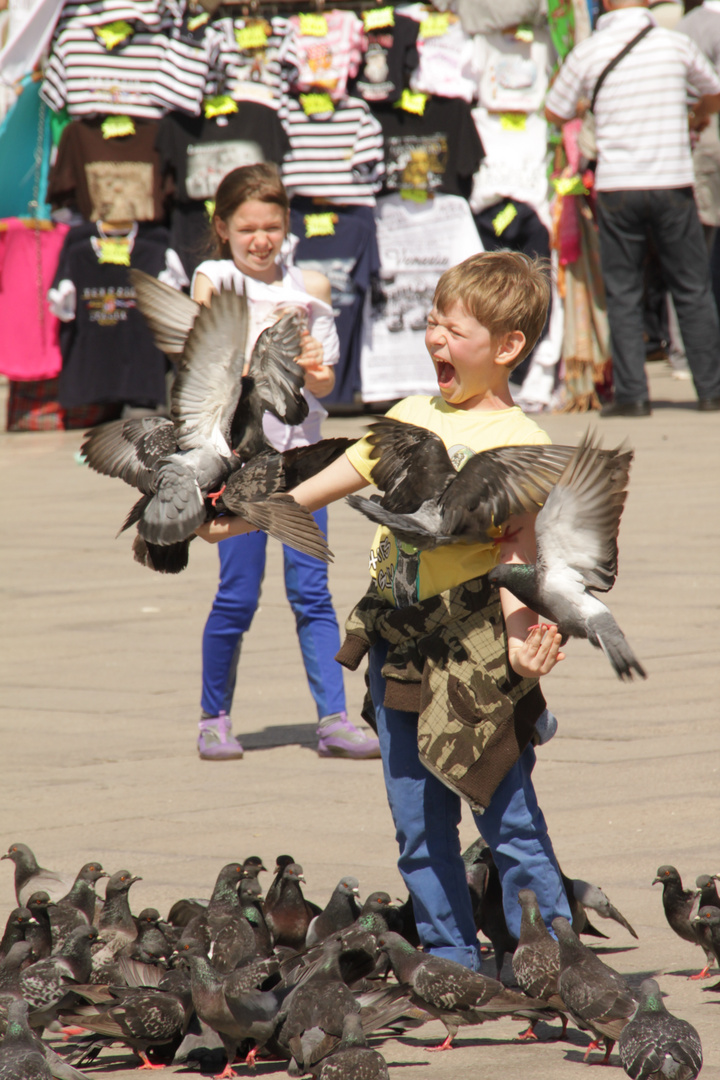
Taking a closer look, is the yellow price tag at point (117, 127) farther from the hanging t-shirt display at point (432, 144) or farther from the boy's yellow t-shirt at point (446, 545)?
the boy's yellow t-shirt at point (446, 545)

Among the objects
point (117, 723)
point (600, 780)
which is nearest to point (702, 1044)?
point (600, 780)

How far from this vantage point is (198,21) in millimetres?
13617

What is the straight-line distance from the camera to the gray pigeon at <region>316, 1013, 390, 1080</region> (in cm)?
298

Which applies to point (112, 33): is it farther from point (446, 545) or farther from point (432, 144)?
point (446, 545)

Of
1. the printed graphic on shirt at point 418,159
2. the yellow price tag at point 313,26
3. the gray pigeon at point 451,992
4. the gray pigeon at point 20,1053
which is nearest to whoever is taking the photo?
the gray pigeon at point 20,1053

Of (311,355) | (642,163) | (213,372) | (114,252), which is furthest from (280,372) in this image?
(114,252)

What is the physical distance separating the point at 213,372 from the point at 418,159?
10.8m

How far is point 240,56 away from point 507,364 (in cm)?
1068

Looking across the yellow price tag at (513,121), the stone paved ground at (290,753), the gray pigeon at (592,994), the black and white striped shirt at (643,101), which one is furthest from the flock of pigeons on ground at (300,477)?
the yellow price tag at (513,121)

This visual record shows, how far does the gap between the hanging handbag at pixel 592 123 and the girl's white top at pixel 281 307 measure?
7189 millimetres

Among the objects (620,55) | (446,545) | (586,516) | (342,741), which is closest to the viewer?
(586,516)

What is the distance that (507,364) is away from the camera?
373 cm

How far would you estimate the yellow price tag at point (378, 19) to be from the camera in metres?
13.6

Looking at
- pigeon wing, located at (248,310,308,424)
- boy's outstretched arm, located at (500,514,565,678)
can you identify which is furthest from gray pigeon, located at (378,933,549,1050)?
pigeon wing, located at (248,310,308,424)
